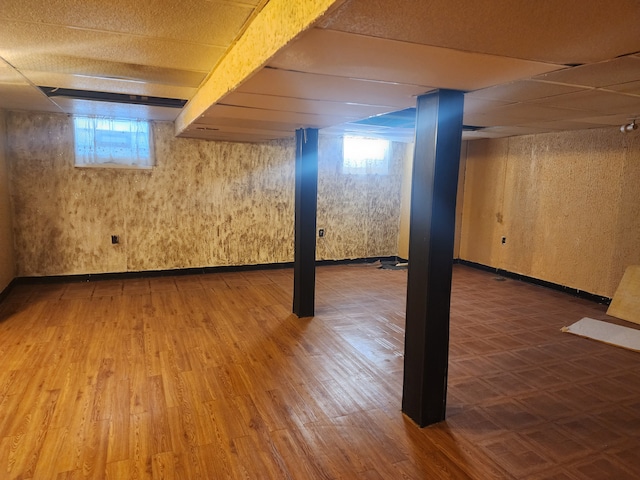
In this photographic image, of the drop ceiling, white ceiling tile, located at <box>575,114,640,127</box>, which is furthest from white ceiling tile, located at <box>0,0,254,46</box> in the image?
white ceiling tile, located at <box>575,114,640,127</box>

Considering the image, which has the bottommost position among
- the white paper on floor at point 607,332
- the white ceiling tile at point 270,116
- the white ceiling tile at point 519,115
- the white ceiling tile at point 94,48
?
the white paper on floor at point 607,332

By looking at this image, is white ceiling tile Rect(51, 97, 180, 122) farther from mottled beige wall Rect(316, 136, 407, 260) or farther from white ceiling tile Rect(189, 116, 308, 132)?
mottled beige wall Rect(316, 136, 407, 260)

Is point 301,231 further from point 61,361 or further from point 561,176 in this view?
point 561,176

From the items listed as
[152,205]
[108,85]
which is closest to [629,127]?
[108,85]

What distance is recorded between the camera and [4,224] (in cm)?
462

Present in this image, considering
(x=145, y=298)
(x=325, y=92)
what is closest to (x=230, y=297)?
(x=145, y=298)

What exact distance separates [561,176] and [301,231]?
3448 millimetres

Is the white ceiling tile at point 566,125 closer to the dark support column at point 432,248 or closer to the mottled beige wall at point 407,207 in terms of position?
the mottled beige wall at point 407,207

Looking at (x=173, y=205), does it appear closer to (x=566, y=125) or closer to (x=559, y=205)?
(x=566, y=125)

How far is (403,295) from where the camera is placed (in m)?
5.09

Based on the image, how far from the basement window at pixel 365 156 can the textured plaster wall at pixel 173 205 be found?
5.7 inches

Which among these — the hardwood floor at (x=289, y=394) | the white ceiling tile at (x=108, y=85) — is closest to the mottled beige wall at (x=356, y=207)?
the hardwood floor at (x=289, y=394)

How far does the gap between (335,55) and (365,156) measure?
210 inches

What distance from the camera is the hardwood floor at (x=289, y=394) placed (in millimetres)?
2055
